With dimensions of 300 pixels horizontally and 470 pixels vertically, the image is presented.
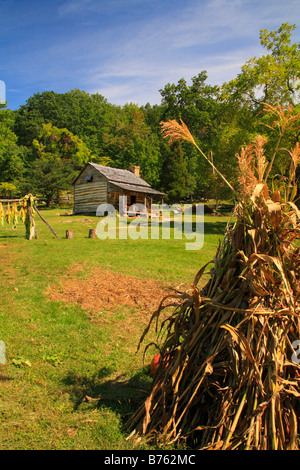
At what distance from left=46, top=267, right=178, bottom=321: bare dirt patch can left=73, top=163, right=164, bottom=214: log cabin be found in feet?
68.9

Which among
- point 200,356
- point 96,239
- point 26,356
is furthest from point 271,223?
point 96,239

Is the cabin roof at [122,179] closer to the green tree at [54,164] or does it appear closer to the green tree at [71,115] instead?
the green tree at [54,164]

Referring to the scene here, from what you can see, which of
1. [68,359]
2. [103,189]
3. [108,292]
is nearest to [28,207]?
[108,292]

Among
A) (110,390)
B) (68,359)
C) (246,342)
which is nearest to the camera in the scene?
(246,342)

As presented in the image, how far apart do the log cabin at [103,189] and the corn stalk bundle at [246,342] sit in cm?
2663

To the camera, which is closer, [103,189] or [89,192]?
[103,189]

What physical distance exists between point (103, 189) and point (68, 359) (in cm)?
2660

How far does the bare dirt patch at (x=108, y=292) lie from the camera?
21.0 ft

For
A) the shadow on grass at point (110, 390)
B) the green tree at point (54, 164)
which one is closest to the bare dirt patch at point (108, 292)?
the shadow on grass at point (110, 390)

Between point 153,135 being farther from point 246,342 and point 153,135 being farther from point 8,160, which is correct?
point 246,342

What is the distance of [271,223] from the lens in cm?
217

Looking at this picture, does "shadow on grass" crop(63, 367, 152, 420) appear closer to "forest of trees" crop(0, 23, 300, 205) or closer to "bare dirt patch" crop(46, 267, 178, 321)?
"bare dirt patch" crop(46, 267, 178, 321)

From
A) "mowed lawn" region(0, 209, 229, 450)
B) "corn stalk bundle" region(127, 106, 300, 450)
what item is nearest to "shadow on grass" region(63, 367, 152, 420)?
"mowed lawn" region(0, 209, 229, 450)

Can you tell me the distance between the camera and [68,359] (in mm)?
4328
